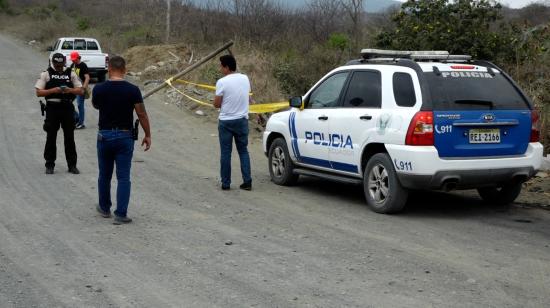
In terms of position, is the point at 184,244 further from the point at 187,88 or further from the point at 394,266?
the point at 187,88

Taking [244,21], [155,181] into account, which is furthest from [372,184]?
[244,21]

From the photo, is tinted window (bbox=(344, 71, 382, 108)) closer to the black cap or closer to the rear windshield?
the rear windshield

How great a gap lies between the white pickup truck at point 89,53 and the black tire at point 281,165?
16.8 m

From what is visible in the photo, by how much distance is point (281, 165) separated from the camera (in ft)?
35.2

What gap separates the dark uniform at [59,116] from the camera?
36.3 feet

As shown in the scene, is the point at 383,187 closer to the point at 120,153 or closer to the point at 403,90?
the point at 403,90

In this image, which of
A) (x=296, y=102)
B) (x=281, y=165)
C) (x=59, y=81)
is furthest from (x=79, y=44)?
(x=296, y=102)

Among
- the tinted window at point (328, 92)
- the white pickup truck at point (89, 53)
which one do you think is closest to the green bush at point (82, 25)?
the white pickup truck at point (89, 53)

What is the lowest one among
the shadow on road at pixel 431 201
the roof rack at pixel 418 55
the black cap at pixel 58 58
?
the shadow on road at pixel 431 201

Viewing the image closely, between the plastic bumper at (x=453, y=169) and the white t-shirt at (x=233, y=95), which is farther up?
the white t-shirt at (x=233, y=95)

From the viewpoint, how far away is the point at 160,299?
551 cm

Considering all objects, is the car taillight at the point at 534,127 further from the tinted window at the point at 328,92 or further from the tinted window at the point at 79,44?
the tinted window at the point at 79,44

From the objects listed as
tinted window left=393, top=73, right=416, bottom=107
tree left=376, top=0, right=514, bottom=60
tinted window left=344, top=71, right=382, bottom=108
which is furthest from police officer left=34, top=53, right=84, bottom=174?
tree left=376, top=0, right=514, bottom=60

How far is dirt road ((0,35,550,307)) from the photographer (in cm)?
562
